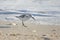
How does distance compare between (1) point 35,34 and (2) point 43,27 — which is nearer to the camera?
(1) point 35,34

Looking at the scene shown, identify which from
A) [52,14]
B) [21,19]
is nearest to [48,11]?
[52,14]

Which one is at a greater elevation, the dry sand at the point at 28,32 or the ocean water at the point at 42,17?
the dry sand at the point at 28,32

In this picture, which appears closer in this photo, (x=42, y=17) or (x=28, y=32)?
(x=28, y=32)

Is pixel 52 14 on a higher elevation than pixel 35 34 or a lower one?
lower

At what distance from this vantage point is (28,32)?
22.7ft

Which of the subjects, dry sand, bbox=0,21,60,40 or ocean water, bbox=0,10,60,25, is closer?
dry sand, bbox=0,21,60,40

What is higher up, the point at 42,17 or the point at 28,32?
the point at 28,32

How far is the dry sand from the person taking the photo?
631cm

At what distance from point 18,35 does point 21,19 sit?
1941 mm

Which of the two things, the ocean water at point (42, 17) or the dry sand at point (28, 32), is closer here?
the dry sand at point (28, 32)

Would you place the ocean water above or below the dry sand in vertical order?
below

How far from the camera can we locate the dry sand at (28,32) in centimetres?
631

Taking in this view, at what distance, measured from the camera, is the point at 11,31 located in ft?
22.9

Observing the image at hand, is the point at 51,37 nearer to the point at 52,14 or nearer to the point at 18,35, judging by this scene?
the point at 18,35
